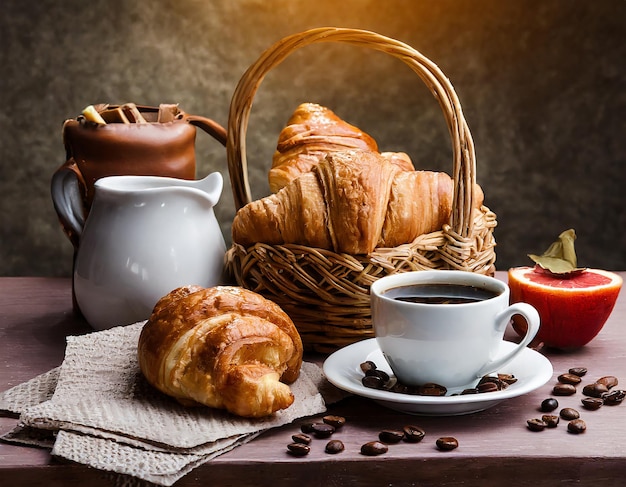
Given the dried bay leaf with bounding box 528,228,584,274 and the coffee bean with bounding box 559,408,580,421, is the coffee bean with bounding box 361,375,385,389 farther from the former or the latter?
the dried bay leaf with bounding box 528,228,584,274

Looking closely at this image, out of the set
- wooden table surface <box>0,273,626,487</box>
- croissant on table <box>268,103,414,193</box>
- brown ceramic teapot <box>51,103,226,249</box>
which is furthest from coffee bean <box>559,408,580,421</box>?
brown ceramic teapot <box>51,103,226,249</box>

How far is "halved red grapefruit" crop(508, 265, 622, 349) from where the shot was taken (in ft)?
4.07

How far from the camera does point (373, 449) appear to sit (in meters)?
0.94

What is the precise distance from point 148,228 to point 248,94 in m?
0.28

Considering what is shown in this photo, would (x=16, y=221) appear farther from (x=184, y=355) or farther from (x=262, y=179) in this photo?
(x=184, y=355)

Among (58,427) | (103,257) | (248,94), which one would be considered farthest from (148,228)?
(58,427)

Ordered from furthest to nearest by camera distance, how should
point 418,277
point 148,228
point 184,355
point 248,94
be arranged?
point 248,94, point 148,228, point 418,277, point 184,355

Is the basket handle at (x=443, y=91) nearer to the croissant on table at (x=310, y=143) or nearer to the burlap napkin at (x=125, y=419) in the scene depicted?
the croissant on table at (x=310, y=143)

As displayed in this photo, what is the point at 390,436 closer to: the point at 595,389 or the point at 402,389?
the point at 402,389

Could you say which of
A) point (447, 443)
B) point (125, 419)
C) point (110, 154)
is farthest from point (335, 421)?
point (110, 154)

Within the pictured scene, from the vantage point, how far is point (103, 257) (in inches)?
50.8

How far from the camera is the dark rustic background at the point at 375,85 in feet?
7.12

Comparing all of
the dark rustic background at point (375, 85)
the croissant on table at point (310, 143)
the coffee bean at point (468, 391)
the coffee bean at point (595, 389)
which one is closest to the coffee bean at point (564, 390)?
the coffee bean at point (595, 389)

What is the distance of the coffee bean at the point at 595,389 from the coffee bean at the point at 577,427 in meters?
0.10
